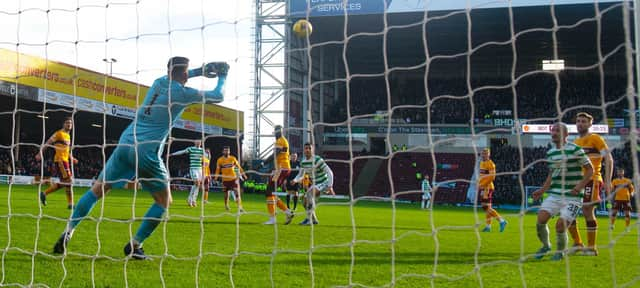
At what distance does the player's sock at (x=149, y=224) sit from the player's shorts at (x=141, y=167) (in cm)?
26

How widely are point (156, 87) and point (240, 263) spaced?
1771mm

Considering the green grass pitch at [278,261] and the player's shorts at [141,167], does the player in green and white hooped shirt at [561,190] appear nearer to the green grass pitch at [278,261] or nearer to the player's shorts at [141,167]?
the green grass pitch at [278,261]

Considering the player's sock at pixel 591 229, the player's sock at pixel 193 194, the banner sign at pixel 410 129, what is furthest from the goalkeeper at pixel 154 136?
the banner sign at pixel 410 129

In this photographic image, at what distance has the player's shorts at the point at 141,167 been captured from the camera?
4496 mm

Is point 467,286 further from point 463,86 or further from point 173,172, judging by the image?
point 463,86

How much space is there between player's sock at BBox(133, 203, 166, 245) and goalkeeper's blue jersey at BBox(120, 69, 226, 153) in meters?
0.58

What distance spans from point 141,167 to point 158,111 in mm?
505

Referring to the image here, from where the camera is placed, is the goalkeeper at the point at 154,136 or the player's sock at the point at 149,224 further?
the player's sock at the point at 149,224

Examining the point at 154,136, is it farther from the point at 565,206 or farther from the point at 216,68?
the point at 565,206

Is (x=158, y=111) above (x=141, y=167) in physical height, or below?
above

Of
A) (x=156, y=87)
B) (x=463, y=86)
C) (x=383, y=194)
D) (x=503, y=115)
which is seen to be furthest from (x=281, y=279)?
(x=463, y=86)

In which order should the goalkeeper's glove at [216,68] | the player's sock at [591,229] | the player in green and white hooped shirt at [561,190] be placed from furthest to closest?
the player's sock at [591,229], the player in green and white hooped shirt at [561,190], the goalkeeper's glove at [216,68]

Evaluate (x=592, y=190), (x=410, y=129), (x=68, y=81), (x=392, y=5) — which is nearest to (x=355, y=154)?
(x=410, y=129)

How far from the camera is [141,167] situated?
14.8ft
